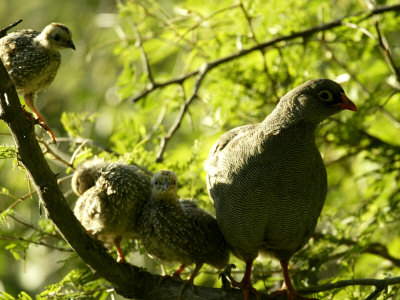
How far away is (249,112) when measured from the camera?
24.8ft

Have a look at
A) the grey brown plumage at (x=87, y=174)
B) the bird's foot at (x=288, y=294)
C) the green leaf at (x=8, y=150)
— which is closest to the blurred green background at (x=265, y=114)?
the grey brown plumage at (x=87, y=174)

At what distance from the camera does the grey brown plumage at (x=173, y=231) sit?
5160mm

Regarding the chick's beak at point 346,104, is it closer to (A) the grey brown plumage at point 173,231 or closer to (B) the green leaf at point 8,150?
(A) the grey brown plumage at point 173,231

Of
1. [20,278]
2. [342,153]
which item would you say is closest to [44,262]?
[20,278]

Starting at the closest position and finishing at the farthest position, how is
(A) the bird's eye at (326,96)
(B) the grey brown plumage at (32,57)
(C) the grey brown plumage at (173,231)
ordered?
1. (B) the grey brown plumage at (32,57)
2. (A) the bird's eye at (326,96)
3. (C) the grey brown plumage at (173,231)

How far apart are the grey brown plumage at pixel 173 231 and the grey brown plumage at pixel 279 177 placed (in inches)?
7.2

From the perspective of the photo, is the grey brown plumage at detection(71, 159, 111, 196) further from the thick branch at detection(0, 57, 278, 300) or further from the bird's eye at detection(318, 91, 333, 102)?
the bird's eye at detection(318, 91, 333, 102)

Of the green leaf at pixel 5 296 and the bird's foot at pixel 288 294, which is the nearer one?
the green leaf at pixel 5 296

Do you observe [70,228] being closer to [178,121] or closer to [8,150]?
[8,150]

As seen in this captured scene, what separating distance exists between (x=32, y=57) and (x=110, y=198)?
4.29 feet

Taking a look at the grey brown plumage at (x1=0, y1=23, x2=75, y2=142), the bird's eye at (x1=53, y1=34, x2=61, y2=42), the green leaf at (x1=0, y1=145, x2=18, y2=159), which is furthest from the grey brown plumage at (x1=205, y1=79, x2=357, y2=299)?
the green leaf at (x1=0, y1=145, x2=18, y2=159)

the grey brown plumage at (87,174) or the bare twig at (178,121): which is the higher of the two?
the grey brown plumage at (87,174)

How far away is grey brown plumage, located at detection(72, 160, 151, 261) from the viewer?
507cm

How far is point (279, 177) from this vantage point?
492 centimetres
